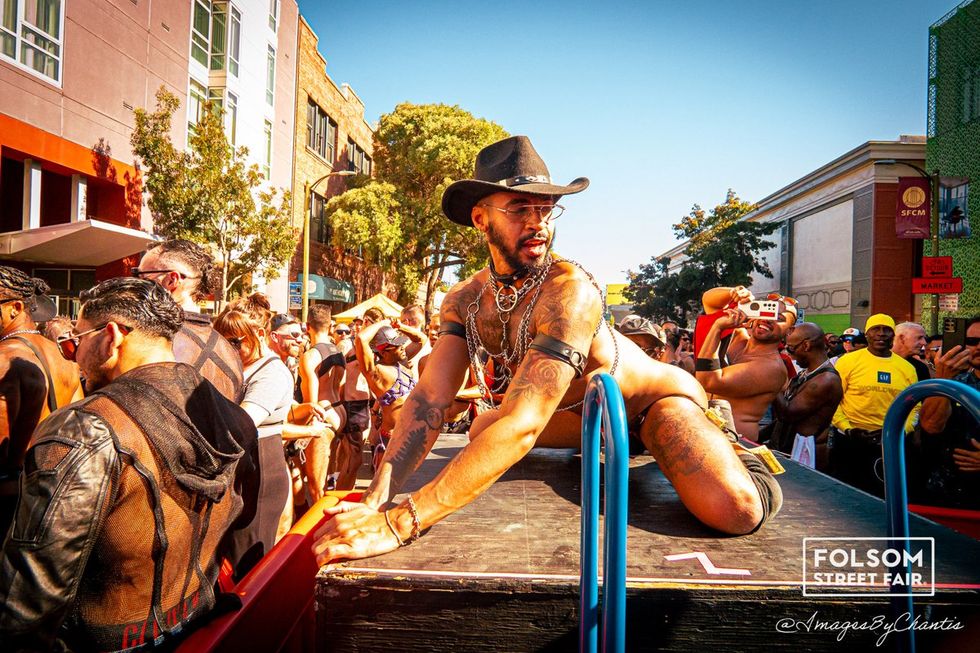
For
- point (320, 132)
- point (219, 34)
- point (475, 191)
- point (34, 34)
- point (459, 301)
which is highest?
point (219, 34)

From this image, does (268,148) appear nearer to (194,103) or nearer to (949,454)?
(194,103)

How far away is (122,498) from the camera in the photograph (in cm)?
180

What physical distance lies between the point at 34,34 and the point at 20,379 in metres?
11.3

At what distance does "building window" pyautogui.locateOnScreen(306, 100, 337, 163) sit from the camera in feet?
80.7

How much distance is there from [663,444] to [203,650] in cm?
174

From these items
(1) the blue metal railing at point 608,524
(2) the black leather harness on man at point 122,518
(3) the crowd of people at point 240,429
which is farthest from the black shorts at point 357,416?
(1) the blue metal railing at point 608,524

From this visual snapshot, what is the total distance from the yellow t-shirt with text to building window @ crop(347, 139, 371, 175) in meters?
26.1

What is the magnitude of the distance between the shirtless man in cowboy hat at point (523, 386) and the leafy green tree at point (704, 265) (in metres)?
24.9

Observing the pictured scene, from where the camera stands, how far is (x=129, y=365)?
82.1 inches

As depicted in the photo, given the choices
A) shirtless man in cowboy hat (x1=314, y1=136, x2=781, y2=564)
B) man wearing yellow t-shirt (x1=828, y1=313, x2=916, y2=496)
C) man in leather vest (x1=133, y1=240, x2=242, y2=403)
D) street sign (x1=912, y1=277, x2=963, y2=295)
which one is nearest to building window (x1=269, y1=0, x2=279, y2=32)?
man in leather vest (x1=133, y1=240, x2=242, y2=403)

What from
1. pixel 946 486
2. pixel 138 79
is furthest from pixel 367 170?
pixel 946 486

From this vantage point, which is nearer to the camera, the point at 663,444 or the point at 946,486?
the point at 663,444

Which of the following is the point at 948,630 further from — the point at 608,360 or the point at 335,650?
the point at 335,650

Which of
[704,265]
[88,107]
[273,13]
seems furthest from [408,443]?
[704,265]
